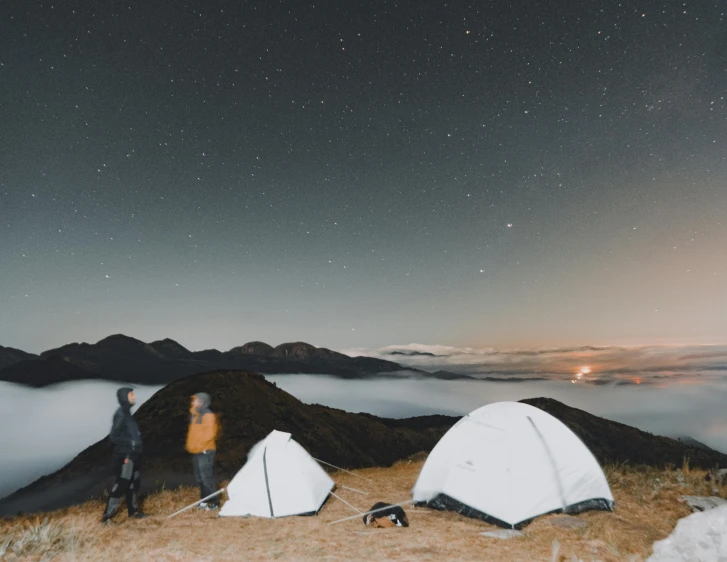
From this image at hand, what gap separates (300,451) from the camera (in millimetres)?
9727

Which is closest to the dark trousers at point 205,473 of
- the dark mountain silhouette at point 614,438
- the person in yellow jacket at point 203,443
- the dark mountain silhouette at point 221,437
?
the person in yellow jacket at point 203,443

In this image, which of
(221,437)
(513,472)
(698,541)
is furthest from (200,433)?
(221,437)

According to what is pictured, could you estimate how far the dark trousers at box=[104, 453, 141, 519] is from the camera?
782cm

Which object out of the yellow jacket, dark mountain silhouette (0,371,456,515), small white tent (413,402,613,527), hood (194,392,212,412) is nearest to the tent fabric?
small white tent (413,402,613,527)

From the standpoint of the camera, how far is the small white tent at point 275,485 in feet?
28.4

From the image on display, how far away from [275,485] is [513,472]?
515 cm

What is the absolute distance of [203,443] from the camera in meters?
9.21

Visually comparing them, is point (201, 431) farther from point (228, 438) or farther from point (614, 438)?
point (614, 438)

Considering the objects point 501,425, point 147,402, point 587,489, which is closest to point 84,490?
point 147,402

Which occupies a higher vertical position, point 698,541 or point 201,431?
point 201,431

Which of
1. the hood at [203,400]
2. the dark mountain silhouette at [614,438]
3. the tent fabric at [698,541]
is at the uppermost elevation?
the hood at [203,400]

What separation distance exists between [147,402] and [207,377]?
3.46 metres

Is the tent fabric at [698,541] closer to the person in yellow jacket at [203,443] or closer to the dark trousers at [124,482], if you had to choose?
the person in yellow jacket at [203,443]

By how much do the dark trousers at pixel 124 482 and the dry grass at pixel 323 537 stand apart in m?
0.31
